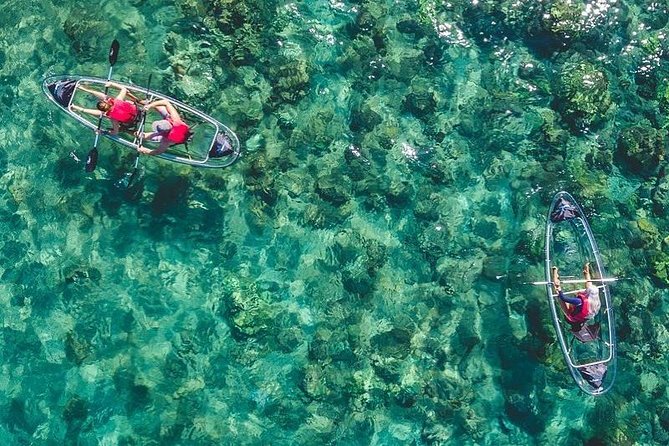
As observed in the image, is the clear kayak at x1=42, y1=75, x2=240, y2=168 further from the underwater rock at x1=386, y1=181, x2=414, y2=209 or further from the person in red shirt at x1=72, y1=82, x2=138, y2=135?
the underwater rock at x1=386, y1=181, x2=414, y2=209

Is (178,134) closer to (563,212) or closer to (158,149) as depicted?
(158,149)

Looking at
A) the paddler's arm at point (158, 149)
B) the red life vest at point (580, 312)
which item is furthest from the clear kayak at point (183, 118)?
the red life vest at point (580, 312)

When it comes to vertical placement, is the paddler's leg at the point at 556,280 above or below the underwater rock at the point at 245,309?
above

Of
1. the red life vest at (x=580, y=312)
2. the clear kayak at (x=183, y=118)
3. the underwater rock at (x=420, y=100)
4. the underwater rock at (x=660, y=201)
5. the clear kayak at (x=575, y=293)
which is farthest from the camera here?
the underwater rock at (x=660, y=201)

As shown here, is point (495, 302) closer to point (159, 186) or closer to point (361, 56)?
point (361, 56)

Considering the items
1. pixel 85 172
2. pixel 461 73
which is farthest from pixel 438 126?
pixel 85 172

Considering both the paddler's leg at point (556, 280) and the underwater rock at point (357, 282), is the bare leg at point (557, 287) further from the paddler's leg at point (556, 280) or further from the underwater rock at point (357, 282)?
the underwater rock at point (357, 282)
